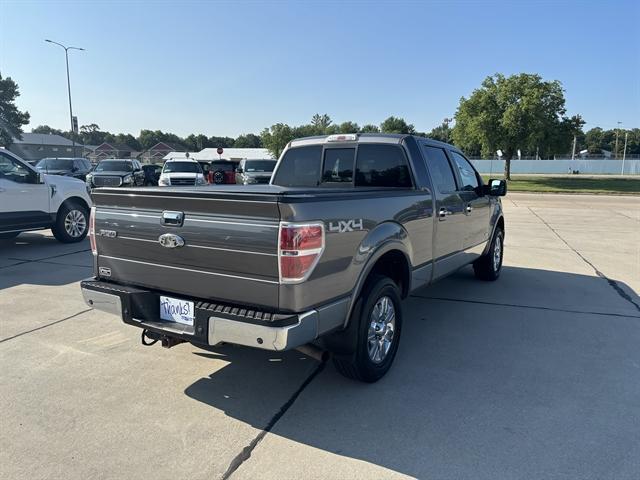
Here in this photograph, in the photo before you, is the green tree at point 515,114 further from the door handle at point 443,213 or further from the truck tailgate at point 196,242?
the truck tailgate at point 196,242

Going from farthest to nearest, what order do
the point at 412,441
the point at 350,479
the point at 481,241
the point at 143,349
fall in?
1. the point at 481,241
2. the point at 143,349
3. the point at 412,441
4. the point at 350,479

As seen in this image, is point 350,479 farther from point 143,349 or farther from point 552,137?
point 552,137

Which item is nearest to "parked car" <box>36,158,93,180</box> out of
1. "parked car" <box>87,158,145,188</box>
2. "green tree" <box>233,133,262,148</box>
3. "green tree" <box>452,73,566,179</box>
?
"parked car" <box>87,158,145,188</box>

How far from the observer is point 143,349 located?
436 cm

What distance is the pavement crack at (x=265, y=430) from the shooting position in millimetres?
2701

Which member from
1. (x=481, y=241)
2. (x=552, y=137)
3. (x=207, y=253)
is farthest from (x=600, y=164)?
(x=207, y=253)

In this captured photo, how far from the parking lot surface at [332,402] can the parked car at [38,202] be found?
360 cm

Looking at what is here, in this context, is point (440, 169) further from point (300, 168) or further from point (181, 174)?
point (181, 174)

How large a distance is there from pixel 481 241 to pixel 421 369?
2.85 metres

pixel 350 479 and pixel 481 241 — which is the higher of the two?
pixel 481 241

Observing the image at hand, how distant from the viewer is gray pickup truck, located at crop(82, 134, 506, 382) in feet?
9.30

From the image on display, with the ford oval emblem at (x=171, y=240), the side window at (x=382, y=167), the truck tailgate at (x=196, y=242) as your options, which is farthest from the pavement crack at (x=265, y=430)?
the side window at (x=382, y=167)

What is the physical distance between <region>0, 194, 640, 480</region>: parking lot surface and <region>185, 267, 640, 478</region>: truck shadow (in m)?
0.01

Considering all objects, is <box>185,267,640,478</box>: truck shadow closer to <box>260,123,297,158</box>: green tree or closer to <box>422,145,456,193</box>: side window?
<box>422,145,456,193</box>: side window
